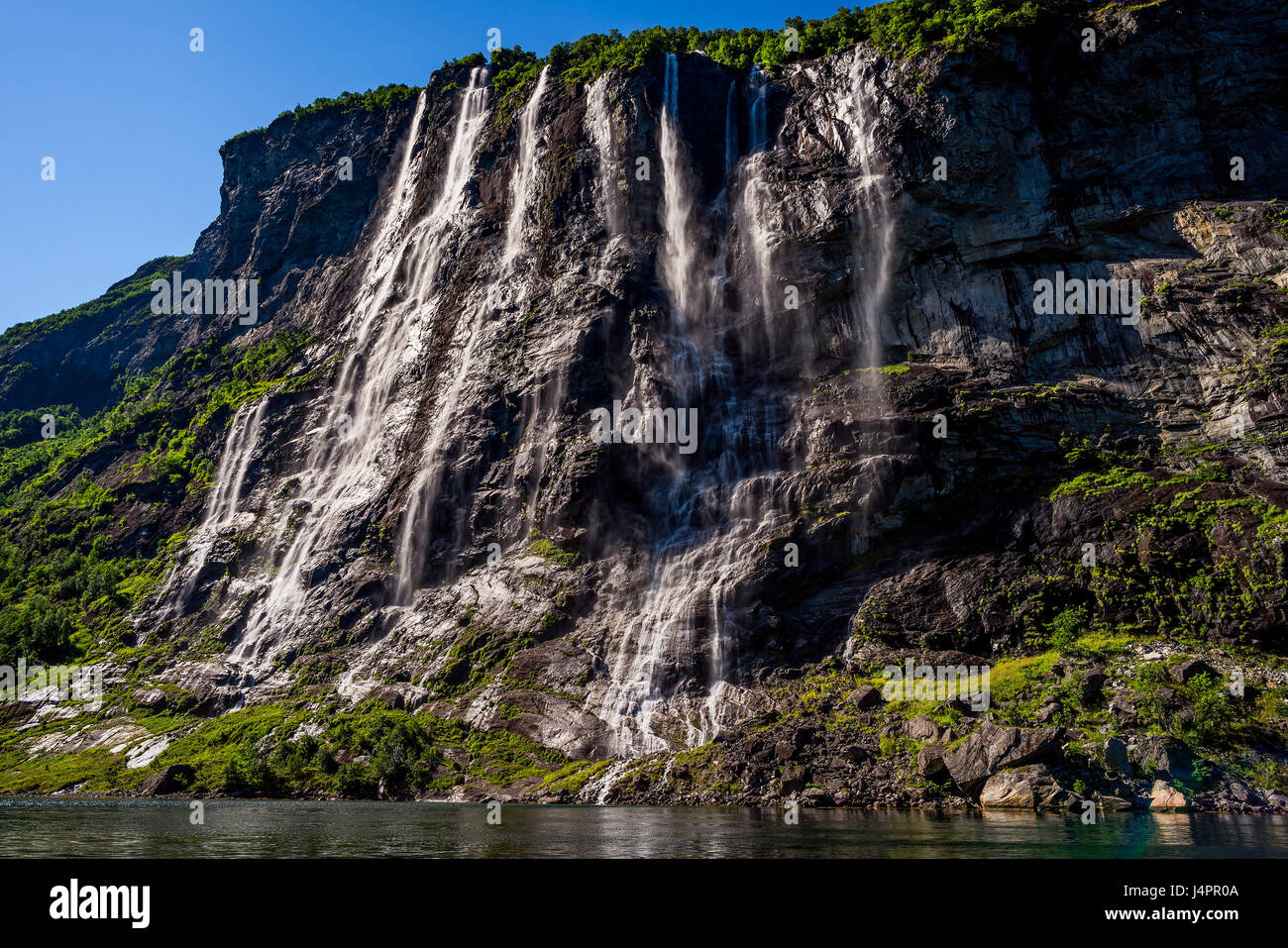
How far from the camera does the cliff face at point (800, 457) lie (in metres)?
35.9

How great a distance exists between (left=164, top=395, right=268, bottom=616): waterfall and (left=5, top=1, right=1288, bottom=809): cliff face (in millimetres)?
370

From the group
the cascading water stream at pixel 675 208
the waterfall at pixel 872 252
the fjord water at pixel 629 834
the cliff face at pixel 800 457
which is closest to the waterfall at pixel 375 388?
the cliff face at pixel 800 457

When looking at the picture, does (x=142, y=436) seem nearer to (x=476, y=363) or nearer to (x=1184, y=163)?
(x=476, y=363)

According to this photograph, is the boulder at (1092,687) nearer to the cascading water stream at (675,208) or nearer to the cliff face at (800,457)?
the cliff face at (800,457)

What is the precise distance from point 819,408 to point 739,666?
1752 cm

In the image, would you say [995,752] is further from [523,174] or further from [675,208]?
[523,174]

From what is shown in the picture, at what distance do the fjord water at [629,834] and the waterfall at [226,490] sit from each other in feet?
112

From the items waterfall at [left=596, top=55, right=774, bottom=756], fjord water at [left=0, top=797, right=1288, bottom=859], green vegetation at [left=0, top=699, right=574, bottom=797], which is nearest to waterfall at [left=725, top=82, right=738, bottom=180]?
waterfall at [left=596, top=55, right=774, bottom=756]

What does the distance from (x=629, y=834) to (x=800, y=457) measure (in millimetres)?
32325

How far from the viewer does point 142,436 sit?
83.6 meters

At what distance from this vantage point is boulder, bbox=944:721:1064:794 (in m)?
27.6

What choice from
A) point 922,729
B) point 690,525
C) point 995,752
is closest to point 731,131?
point 690,525

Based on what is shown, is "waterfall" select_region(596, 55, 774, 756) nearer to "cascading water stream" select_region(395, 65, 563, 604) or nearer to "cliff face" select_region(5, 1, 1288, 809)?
"cliff face" select_region(5, 1, 1288, 809)

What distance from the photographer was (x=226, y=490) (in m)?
69.4
